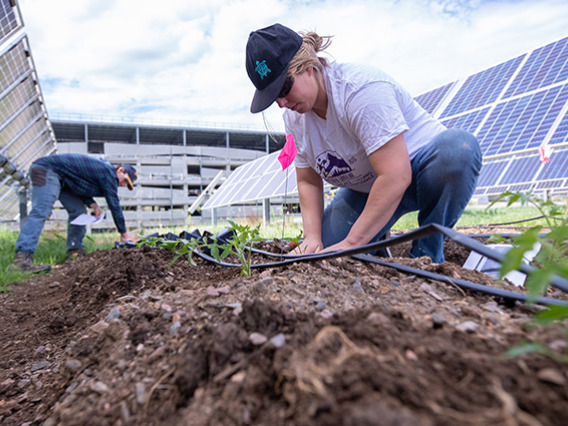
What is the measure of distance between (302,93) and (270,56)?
221 millimetres

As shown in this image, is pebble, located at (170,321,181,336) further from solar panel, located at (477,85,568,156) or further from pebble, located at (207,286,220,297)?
solar panel, located at (477,85,568,156)

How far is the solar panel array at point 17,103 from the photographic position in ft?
14.2

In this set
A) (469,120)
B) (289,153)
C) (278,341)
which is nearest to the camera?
(278,341)

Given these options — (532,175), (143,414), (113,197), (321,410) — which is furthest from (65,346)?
(532,175)

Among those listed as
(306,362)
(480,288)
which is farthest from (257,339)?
(480,288)

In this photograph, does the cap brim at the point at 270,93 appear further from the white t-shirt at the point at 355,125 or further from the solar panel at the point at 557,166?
the solar panel at the point at 557,166

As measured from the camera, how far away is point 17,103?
18.8 feet

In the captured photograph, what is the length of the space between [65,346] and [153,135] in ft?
103

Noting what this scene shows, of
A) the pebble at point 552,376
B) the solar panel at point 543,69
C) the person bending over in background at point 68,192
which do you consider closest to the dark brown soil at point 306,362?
the pebble at point 552,376

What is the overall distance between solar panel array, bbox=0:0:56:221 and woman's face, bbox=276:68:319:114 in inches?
167

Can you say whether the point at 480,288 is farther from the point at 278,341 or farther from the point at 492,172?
the point at 492,172

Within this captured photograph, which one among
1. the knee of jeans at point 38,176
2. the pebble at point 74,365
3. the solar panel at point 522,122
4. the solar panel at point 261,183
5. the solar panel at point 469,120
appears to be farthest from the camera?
the solar panel at point 469,120

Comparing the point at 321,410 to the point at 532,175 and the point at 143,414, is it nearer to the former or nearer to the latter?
the point at 143,414

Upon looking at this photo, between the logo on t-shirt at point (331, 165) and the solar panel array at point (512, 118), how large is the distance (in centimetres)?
374
